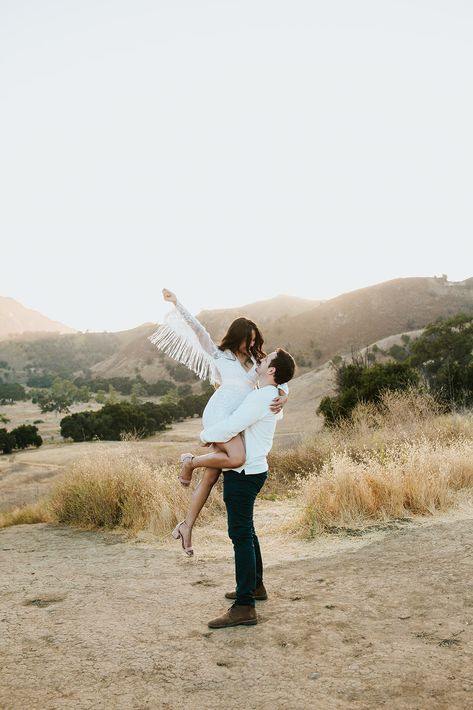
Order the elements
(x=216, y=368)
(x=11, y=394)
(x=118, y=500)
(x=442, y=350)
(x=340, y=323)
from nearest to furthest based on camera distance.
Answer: (x=216, y=368) < (x=118, y=500) < (x=442, y=350) < (x=11, y=394) < (x=340, y=323)

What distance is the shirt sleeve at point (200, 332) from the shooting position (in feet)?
15.1

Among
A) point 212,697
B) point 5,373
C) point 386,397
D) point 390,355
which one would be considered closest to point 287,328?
point 390,355

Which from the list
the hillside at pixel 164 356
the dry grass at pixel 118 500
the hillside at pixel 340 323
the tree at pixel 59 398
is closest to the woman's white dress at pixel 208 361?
the dry grass at pixel 118 500

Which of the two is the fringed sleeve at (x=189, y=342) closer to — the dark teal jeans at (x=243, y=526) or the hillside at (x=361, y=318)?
the dark teal jeans at (x=243, y=526)

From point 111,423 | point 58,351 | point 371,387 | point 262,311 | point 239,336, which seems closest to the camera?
point 239,336

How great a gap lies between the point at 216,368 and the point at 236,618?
1.73 meters

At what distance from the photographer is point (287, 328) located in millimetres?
76938

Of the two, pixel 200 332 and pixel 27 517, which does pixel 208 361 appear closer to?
pixel 200 332

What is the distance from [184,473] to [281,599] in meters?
1.21

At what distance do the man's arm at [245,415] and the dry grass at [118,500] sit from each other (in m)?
3.67

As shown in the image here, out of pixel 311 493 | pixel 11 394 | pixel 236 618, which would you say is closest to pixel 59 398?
pixel 11 394

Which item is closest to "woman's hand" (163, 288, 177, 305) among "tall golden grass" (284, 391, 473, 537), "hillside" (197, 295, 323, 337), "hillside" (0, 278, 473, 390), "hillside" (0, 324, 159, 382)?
"tall golden grass" (284, 391, 473, 537)

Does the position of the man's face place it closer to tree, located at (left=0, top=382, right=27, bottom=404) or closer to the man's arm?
the man's arm

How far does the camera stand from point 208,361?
4703 mm
